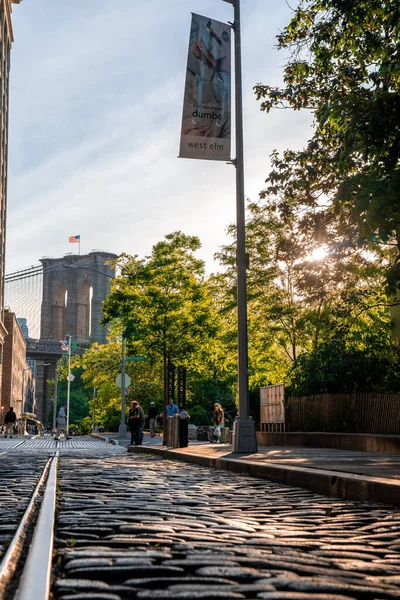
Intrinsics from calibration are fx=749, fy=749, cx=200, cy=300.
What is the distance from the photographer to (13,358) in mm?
85562

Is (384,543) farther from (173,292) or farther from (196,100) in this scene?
(173,292)

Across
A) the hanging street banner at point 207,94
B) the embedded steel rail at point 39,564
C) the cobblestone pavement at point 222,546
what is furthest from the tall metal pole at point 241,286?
the embedded steel rail at point 39,564

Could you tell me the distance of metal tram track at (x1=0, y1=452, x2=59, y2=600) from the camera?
10.3 ft

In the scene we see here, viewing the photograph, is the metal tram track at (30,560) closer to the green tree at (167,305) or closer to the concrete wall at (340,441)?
the concrete wall at (340,441)

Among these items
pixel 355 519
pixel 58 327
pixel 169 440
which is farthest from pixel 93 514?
pixel 58 327

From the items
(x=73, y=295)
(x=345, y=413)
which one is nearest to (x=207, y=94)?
(x=345, y=413)

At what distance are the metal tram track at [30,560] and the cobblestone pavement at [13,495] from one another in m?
0.08

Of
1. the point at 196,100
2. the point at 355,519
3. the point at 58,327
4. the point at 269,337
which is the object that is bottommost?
the point at 355,519

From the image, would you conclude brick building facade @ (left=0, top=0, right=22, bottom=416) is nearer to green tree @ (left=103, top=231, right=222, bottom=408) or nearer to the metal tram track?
green tree @ (left=103, top=231, right=222, bottom=408)

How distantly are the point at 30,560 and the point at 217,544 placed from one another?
141 centimetres

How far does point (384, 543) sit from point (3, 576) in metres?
2.80

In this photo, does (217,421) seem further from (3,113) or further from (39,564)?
(3,113)

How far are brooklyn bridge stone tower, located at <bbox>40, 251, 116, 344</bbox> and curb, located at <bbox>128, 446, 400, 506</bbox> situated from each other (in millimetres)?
121307

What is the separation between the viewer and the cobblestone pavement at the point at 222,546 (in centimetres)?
347
